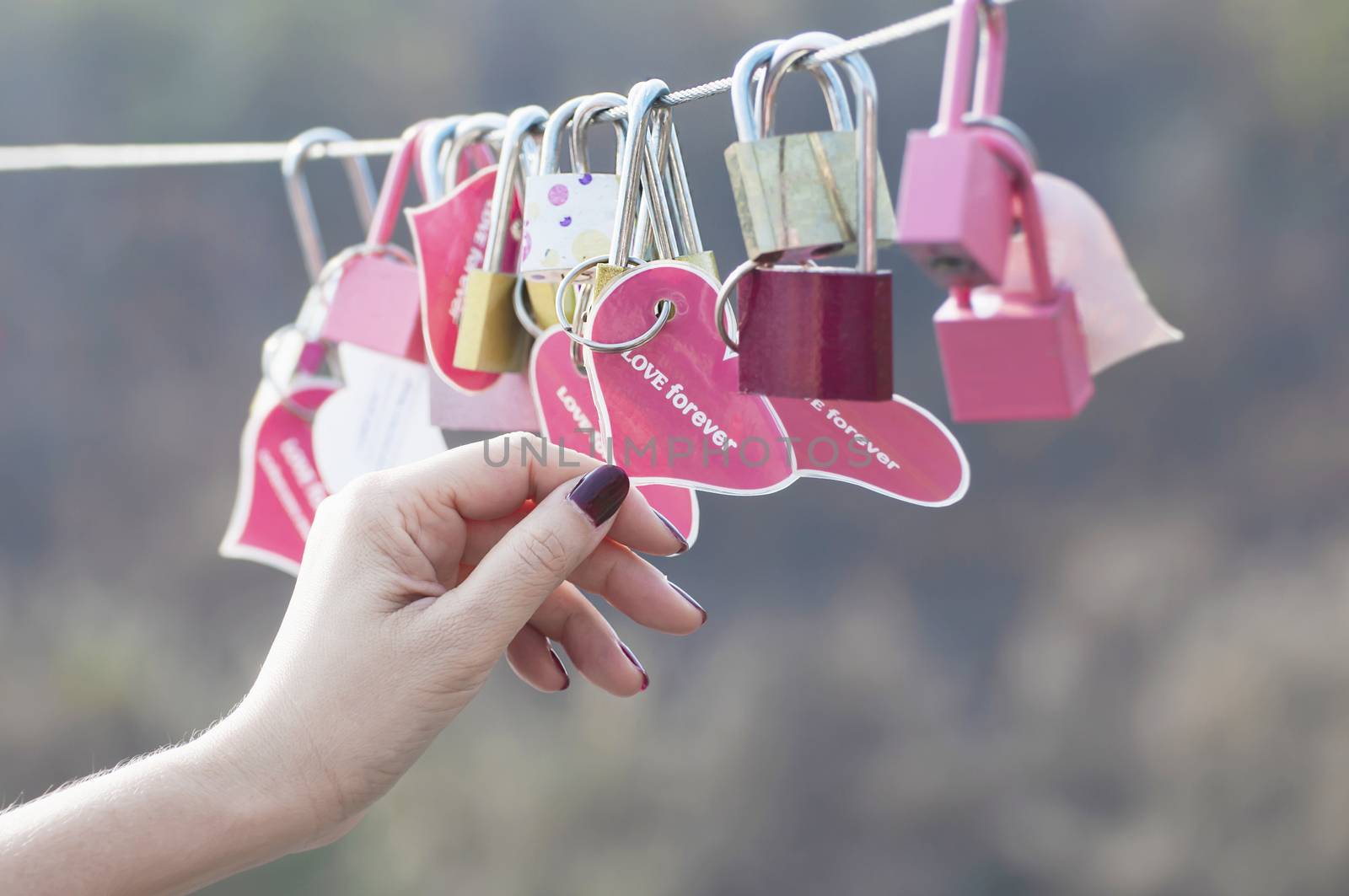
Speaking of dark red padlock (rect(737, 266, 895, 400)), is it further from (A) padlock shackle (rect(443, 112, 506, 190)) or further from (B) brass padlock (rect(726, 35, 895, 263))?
(A) padlock shackle (rect(443, 112, 506, 190))

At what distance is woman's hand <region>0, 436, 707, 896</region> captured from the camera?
0.53 m

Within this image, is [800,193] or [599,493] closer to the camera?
[800,193]

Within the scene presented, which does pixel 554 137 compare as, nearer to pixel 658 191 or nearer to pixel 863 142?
pixel 658 191

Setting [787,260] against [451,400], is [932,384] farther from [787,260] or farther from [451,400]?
[787,260]

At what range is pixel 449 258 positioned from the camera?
647 mm

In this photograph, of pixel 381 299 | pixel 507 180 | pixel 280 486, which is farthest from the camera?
pixel 280 486

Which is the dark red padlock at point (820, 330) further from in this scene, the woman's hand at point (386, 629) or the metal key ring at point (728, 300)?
the woman's hand at point (386, 629)

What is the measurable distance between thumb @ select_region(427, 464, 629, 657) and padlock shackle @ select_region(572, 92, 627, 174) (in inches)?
5.5

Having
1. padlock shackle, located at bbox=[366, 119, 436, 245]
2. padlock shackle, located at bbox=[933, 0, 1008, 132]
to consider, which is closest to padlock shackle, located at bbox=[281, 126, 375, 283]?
padlock shackle, located at bbox=[366, 119, 436, 245]

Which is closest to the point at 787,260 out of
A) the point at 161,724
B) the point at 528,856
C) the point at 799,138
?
the point at 799,138

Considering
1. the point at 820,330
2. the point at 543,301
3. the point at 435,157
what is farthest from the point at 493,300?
the point at 820,330

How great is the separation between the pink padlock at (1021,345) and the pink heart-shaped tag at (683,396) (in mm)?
118

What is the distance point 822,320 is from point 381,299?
36 centimetres

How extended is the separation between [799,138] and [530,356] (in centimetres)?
22
